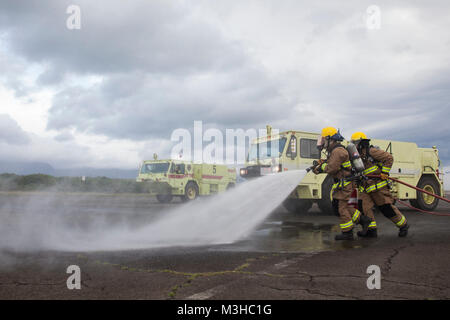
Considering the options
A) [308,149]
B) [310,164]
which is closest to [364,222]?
[310,164]

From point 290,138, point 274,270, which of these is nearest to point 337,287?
point 274,270

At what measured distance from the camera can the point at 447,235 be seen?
7.32 m

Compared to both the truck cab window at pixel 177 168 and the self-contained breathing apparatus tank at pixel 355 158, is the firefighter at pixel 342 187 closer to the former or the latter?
the self-contained breathing apparatus tank at pixel 355 158

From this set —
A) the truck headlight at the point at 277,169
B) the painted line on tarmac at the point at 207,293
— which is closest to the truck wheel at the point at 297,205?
the truck headlight at the point at 277,169

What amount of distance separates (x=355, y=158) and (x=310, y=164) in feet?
17.2

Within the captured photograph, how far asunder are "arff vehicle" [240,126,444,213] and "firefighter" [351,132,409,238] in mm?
4190

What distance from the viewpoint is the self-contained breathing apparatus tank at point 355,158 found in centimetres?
686

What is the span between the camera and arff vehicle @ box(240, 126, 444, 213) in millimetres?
11648

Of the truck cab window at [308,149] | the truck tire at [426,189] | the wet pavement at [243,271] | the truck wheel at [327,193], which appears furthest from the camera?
the truck tire at [426,189]

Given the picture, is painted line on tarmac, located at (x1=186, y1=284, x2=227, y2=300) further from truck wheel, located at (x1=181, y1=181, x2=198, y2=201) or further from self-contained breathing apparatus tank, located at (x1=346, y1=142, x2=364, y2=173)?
truck wheel, located at (x1=181, y1=181, x2=198, y2=201)

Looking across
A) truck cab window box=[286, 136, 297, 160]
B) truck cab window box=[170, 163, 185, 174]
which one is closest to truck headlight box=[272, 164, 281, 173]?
truck cab window box=[286, 136, 297, 160]

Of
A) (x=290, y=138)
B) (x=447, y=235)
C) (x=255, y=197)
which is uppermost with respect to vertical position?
(x=290, y=138)
